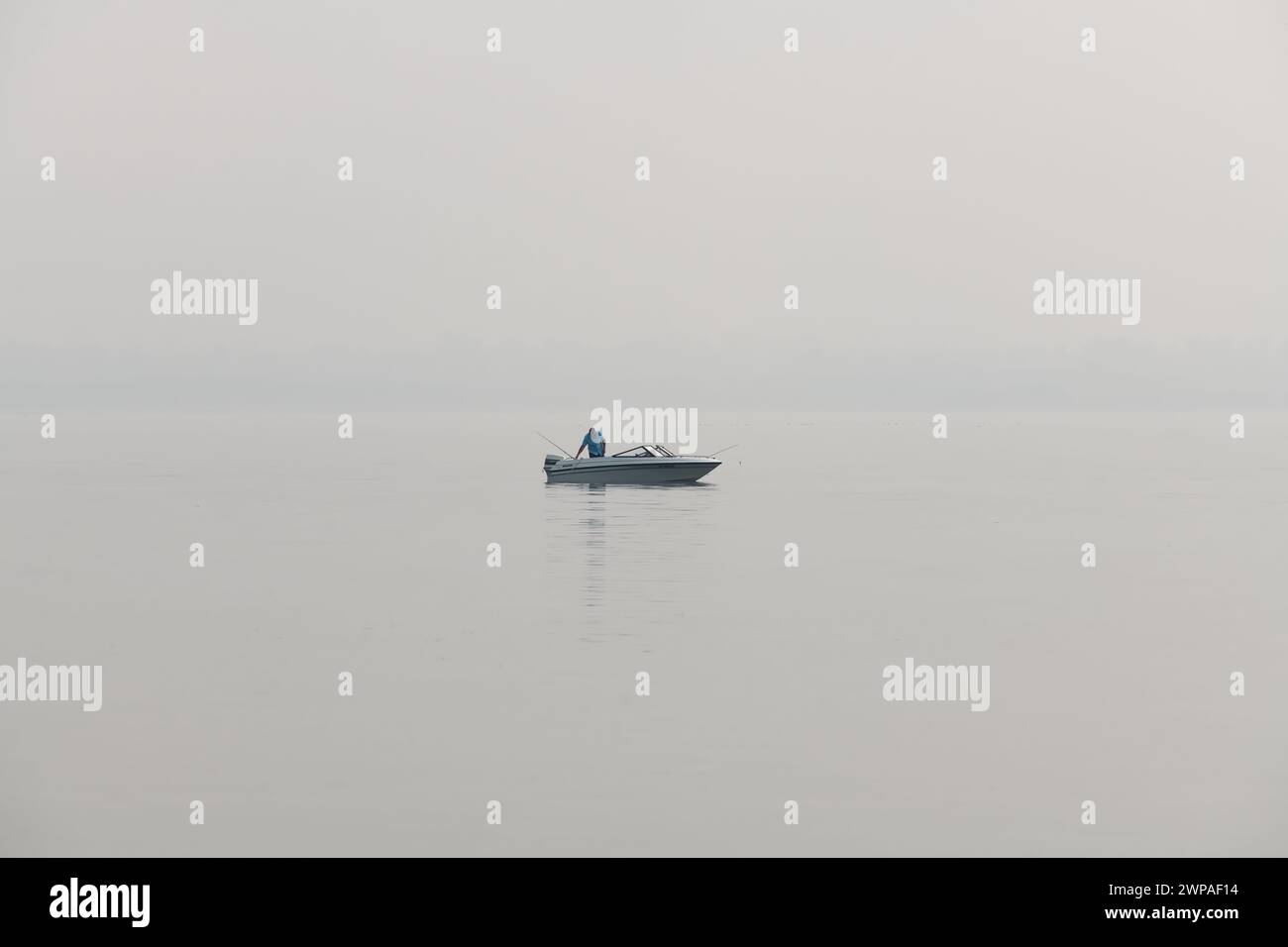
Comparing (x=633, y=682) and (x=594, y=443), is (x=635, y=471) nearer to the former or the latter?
(x=594, y=443)

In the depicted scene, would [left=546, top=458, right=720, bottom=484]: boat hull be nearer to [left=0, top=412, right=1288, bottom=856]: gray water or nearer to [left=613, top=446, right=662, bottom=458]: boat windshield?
[left=613, top=446, right=662, bottom=458]: boat windshield

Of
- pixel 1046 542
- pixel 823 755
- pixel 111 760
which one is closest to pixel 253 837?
pixel 111 760

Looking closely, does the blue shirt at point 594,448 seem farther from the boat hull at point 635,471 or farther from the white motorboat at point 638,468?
the boat hull at point 635,471

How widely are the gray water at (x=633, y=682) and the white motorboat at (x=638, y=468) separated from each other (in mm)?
8823

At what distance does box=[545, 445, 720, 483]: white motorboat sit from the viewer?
55875 millimetres

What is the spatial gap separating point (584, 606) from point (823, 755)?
1013 cm

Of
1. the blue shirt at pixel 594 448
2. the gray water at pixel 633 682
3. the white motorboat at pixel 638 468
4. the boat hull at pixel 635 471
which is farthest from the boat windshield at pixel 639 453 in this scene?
the gray water at pixel 633 682

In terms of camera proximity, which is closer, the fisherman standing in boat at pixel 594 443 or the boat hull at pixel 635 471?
the boat hull at pixel 635 471

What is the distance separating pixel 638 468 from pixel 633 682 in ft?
112

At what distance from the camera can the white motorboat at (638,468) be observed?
5588 centimetres

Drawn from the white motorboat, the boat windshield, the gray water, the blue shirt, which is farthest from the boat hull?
the gray water

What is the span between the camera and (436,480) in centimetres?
6469

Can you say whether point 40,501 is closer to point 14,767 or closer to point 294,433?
point 14,767

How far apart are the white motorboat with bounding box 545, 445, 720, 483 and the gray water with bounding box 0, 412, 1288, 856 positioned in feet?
28.9
